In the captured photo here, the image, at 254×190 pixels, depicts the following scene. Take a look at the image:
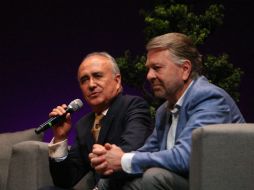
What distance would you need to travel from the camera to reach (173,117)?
7.45ft

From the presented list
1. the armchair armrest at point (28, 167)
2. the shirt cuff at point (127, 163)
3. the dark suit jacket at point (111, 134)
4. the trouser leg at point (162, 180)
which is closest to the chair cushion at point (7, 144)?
the armchair armrest at point (28, 167)

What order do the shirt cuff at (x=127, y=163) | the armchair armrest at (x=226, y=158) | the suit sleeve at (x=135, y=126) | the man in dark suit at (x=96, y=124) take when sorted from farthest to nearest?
the man in dark suit at (x=96, y=124), the suit sleeve at (x=135, y=126), the shirt cuff at (x=127, y=163), the armchair armrest at (x=226, y=158)

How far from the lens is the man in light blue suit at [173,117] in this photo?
1.98 metres

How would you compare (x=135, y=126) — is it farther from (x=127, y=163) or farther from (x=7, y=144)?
(x=7, y=144)

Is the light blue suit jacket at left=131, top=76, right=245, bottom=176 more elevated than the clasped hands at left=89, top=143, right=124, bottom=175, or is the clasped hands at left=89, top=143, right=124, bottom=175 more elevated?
the light blue suit jacket at left=131, top=76, right=245, bottom=176

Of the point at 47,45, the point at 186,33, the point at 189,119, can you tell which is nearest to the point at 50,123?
the point at 189,119

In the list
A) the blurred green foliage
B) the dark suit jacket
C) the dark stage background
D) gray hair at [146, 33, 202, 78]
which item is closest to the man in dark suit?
the dark suit jacket

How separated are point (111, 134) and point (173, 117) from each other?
377mm

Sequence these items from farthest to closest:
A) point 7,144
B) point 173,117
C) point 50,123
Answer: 1. point 7,144
2. point 50,123
3. point 173,117

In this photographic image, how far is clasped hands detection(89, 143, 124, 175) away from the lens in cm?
215

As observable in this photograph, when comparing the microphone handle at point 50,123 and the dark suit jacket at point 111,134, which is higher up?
the microphone handle at point 50,123

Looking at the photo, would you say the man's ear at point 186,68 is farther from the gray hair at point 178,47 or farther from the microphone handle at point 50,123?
the microphone handle at point 50,123

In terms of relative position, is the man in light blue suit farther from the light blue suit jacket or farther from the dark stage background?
the dark stage background

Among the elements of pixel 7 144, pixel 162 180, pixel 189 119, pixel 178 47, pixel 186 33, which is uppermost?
pixel 178 47
